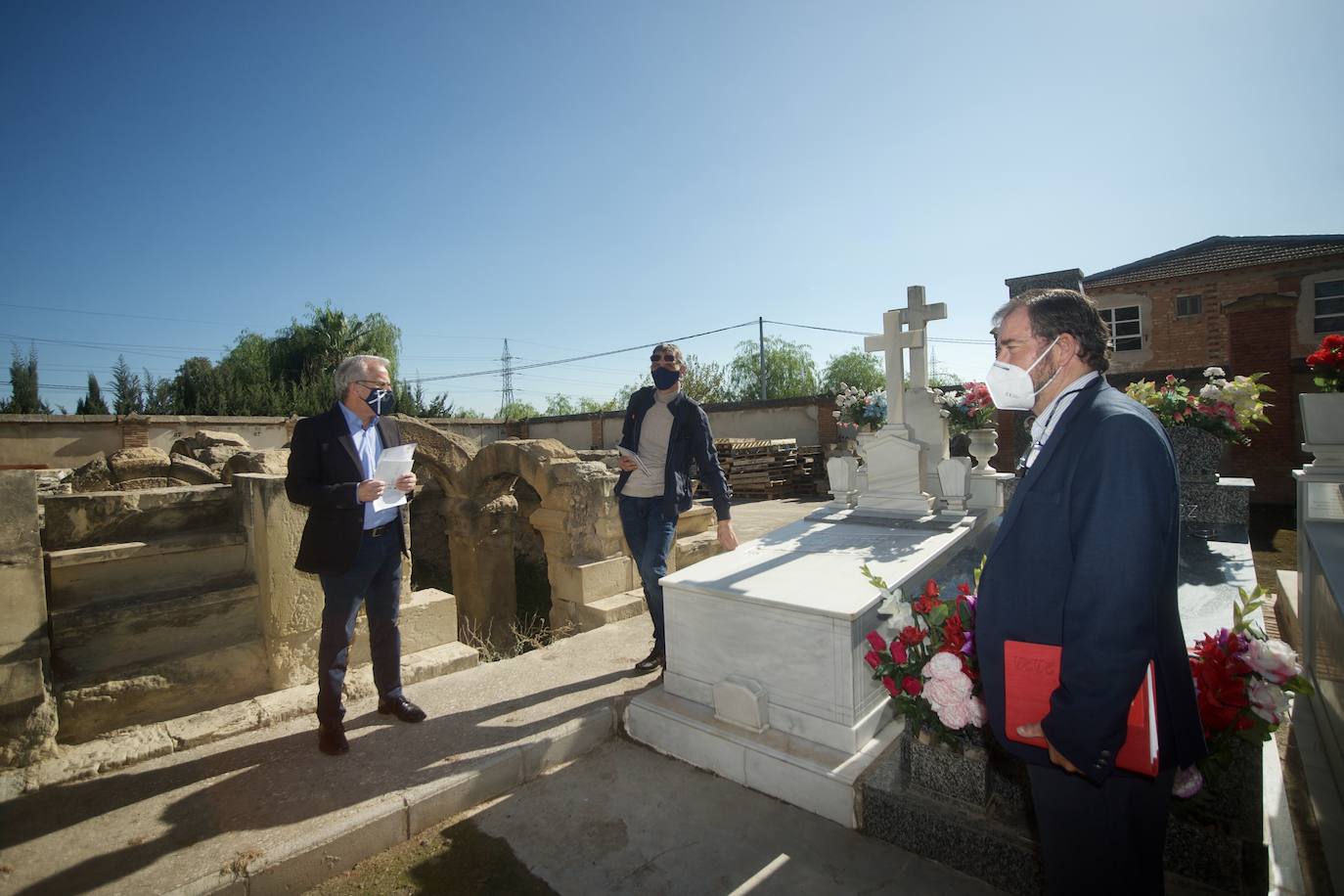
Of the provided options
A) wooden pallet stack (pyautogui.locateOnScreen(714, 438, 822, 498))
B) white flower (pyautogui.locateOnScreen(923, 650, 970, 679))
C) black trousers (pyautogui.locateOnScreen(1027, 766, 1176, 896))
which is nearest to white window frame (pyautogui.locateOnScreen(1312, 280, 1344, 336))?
wooden pallet stack (pyautogui.locateOnScreen(714, 438, 822, 498))

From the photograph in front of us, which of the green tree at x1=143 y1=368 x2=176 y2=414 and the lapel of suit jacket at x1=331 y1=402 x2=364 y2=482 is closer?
the lapel of suit jacket at x1=331 y1=402 x2=364 y2=482

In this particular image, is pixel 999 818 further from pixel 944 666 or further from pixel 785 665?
pixel 785 665

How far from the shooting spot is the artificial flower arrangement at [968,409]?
5326 mm

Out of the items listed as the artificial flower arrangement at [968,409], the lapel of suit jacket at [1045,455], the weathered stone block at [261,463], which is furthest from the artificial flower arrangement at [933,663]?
the weathered stone block at [261,463]

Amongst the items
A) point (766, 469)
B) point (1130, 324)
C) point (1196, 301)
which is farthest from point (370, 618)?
point (1196, 301)

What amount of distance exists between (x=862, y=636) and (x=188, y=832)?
2705 millimetres

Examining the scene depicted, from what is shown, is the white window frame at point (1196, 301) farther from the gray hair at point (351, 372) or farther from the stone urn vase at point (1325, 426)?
the gray hair at point (351, 372)

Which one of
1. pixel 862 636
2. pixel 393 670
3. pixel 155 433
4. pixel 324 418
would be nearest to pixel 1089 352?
pixel 862 636

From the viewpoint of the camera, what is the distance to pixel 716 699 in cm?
295

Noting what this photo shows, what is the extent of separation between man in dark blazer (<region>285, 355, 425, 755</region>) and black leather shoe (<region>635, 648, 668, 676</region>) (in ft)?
4.19

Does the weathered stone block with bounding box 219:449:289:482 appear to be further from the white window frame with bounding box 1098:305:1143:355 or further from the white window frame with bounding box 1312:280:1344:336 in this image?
the white window frame with bounding box 1312:280:1344:336

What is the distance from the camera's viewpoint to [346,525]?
2.78 meters

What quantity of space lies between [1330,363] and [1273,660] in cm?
368

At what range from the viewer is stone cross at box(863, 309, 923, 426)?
509 centimetres
